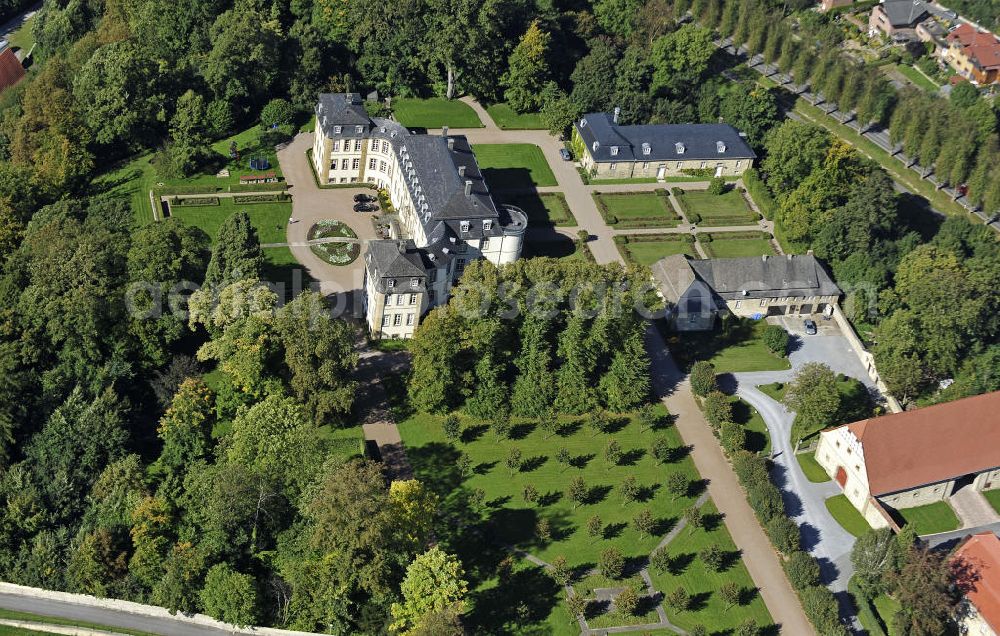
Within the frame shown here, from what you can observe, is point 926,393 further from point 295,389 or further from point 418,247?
point 295,389

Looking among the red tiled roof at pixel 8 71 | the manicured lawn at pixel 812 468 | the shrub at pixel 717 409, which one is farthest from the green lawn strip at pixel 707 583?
the red tiled roof at pixel 8 71

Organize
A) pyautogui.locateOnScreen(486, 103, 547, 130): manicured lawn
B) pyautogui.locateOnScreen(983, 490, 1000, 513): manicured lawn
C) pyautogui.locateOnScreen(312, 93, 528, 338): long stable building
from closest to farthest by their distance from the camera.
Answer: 1. pyautogui.locateOnScreen(983, 490, 1000, 513): manicured lawn
2. pyautogui.locateOnScreen(312, 93, 528, 338): long stable building
3. pyautogui.locateOnScreen(486, 103, 547, 130): manicured lawn

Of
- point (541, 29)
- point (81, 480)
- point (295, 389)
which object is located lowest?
point (81, 480)

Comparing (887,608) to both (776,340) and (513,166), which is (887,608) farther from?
(513,166)

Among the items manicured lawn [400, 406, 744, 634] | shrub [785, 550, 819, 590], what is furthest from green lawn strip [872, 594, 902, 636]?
manicured lawn [400, 406, 744, 634]

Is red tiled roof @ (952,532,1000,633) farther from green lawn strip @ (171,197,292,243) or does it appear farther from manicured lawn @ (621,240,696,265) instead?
green lawn strip @ (171,197,292,243)

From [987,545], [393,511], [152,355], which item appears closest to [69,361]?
[152,355]
